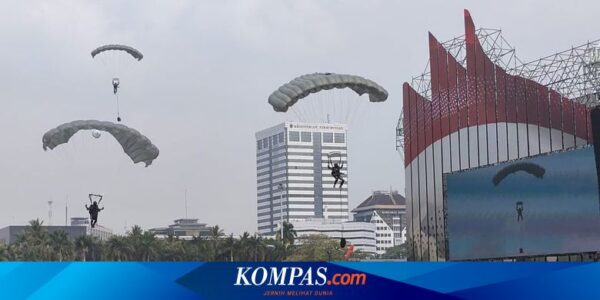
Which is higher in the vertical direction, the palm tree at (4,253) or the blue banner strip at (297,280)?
the palm tree at (4,253)

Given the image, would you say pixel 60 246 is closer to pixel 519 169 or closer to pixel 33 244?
pixel 33 244

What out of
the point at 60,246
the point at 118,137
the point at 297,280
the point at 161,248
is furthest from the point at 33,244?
the point at 297,280

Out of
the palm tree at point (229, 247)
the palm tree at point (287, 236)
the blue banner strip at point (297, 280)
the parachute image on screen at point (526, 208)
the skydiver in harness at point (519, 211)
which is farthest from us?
the palm tree at point (287, 236)

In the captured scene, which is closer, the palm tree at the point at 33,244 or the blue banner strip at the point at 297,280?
the blue banner strip at the point at 297,280

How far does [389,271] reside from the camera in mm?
28781

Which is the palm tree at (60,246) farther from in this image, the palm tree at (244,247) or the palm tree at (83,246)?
the palm tree at (244,247)

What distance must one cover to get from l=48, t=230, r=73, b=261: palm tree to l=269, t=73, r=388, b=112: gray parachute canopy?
227ft

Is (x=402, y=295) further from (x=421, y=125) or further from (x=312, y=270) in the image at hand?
(x=421, y=125)

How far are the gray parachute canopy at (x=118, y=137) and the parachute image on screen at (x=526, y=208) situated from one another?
19930mm

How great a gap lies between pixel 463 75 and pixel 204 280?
44.9 metres

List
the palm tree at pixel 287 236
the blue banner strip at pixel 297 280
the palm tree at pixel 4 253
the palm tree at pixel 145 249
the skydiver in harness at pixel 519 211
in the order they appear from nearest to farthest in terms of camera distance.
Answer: the blue banner strip at pixel 297 280 < the skydiver in harness at pixel 519 211 < the palm tree at pixel 4 253 < the palm tree at pixel 145 249 < the palm tree at pixel 287 236

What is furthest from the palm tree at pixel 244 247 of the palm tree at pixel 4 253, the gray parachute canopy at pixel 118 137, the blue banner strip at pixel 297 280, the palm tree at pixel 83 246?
the blue banner strip at pixel 297 280

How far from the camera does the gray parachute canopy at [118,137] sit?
44344 millimetres

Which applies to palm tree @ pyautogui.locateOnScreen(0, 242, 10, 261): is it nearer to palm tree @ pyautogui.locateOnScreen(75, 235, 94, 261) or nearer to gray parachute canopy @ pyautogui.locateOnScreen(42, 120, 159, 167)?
palm tree @ pyautogui.locateOnScreen(75, 235, 94, 261)
